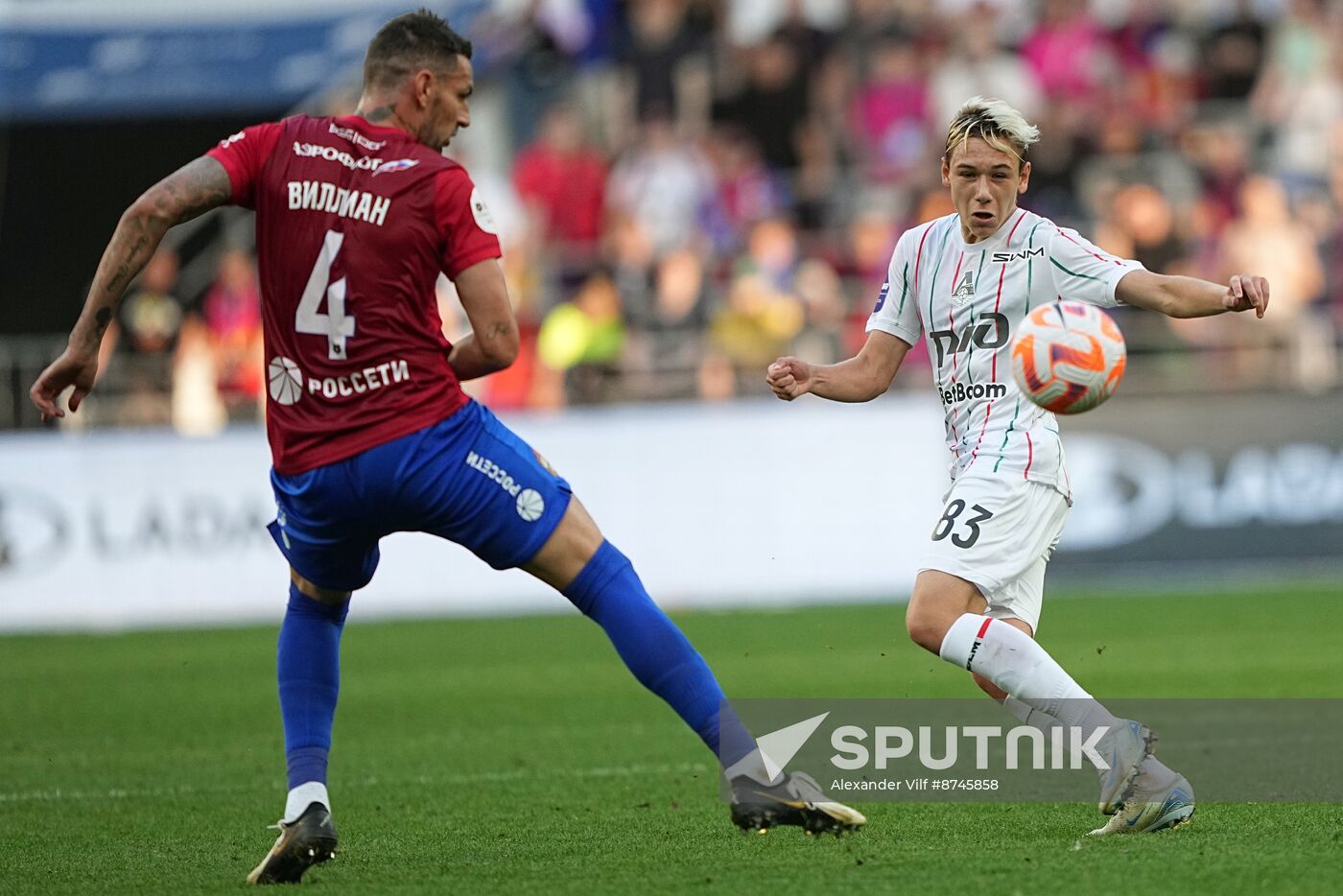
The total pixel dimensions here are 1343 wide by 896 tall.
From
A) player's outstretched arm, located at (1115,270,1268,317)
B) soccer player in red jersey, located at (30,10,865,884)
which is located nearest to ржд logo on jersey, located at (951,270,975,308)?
player's outstretched arm, located at (1115,270,1268,317)

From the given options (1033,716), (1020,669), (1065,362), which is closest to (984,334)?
(1065,362)

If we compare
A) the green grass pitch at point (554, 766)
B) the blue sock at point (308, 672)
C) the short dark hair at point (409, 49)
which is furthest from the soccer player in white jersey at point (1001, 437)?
the blue sock at point (308, 672)

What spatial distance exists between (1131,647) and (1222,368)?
19.0ft

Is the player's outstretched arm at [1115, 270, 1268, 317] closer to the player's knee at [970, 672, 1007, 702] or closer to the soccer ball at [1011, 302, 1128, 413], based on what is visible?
the soccer ball at [1011, 302, 1128, 413]

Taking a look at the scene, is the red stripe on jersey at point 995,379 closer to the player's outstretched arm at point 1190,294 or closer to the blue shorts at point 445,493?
the player's outstretched arm at point 1190,294

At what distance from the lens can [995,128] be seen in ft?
20.3

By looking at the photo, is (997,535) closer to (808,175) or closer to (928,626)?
(928,626)

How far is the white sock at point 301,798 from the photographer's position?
18.9ft

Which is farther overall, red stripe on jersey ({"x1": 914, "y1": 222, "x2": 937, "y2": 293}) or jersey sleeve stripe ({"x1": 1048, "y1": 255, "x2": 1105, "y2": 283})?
red stripe on jersey ({"x1": 914, "y1": 222, "x2": 937, "y2": 293})

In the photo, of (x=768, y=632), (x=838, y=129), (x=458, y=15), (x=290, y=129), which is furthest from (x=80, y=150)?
(x=290, y=129)

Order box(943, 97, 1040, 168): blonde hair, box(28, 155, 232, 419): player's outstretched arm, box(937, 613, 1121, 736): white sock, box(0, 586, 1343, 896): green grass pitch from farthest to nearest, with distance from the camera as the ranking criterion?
box(943, 97, 1040, 168): blonde hair < box(937, 613, 1121, 736): white sock < box(0, 586, 1343, 896): green grass pitch < box(28, 155, 232, 419): player's outstretched arm

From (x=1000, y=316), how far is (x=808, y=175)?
45.3 ft

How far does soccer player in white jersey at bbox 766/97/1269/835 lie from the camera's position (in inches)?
236

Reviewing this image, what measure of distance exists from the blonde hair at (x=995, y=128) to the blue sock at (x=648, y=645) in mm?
1802
